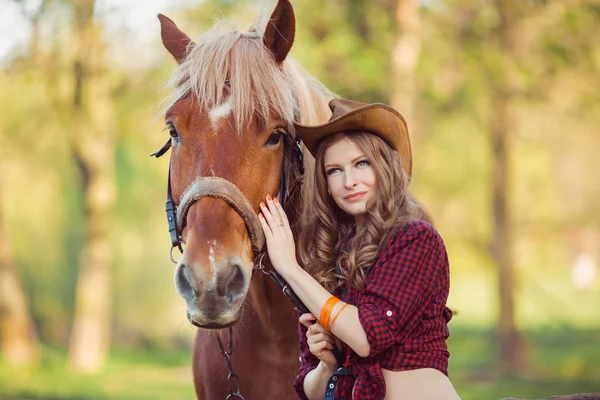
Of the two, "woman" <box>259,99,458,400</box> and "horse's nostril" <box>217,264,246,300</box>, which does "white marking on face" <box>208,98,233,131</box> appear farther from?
"horse's nostril" <box>217,264,246,300</box>

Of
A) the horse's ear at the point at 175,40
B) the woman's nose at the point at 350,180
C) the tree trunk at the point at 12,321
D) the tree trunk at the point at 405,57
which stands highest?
the tree trunk at the point at 405,57

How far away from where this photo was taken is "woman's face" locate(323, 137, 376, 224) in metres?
2.59

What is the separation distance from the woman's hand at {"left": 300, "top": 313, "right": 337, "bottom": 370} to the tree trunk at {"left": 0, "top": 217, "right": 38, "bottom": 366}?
1150 cm

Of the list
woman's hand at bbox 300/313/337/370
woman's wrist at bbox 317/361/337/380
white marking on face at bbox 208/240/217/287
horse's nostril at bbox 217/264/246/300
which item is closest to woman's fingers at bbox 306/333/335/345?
woman's hand at bbox 300/313/337/370

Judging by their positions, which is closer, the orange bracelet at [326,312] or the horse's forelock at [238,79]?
the orange bracelet at [326,312]

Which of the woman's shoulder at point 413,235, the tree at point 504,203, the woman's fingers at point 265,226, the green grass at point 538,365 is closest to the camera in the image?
the woman's shoulder at point 413,235

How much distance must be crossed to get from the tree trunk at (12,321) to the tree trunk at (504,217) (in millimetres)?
8529

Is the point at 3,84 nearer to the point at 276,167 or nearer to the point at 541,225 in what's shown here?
the point at 541,225

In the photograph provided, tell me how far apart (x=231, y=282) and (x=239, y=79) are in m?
0.83

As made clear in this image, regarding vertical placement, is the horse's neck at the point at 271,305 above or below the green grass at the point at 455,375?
below

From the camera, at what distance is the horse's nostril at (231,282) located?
2332 millimetres

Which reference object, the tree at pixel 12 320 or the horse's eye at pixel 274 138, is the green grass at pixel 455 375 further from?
the horse's eye at pixel 274 138

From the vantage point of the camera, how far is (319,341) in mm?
2531

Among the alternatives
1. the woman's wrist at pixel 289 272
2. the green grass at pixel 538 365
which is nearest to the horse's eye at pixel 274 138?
the woman's wrist at pixel 289 272
